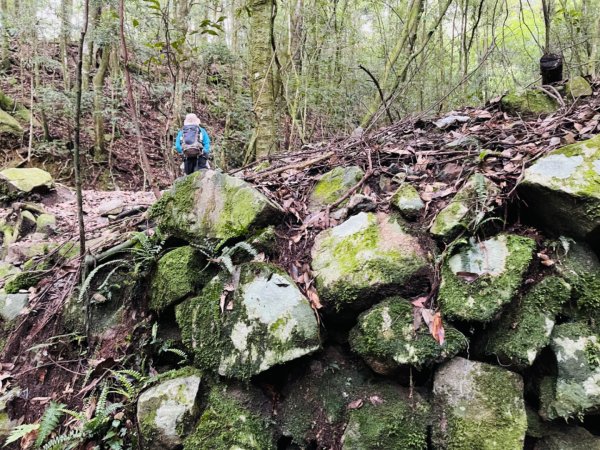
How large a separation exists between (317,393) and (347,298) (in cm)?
65

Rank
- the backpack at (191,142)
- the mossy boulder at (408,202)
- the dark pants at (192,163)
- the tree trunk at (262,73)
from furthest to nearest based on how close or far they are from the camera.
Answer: the dark pants at (192,163) < the backpack at (191,142) < the tree trunk at (262,73) < the mossy boulder at (408,202)

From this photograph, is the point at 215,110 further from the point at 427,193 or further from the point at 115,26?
the point at 427,193

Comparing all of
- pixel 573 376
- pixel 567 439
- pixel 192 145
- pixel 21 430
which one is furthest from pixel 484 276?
pixel 192 145

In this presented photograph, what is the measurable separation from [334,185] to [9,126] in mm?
12055

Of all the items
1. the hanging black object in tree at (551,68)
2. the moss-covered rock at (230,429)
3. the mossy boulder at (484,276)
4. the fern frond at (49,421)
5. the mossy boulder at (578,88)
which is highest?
the hanging black object in tree at (551,68)

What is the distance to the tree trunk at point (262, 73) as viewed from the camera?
18.9 ft

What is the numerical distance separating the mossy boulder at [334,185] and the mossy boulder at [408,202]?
50cm

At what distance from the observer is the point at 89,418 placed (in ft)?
8.93

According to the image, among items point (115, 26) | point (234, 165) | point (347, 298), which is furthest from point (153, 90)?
point (347, 298)

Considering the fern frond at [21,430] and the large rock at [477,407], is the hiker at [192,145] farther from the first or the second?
the large rock at [477,407]

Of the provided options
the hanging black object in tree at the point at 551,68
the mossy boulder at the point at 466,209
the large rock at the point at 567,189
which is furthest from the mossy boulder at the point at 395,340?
the hanging black object in tree at the point at 551,68

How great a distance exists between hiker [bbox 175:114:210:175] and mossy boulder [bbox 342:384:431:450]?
4912mm

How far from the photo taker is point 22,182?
325 inches

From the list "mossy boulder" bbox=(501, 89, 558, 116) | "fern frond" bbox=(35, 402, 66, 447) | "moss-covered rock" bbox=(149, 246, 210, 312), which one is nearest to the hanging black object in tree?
"mossy boulder" bbox=(501, 89, 558, 116)
